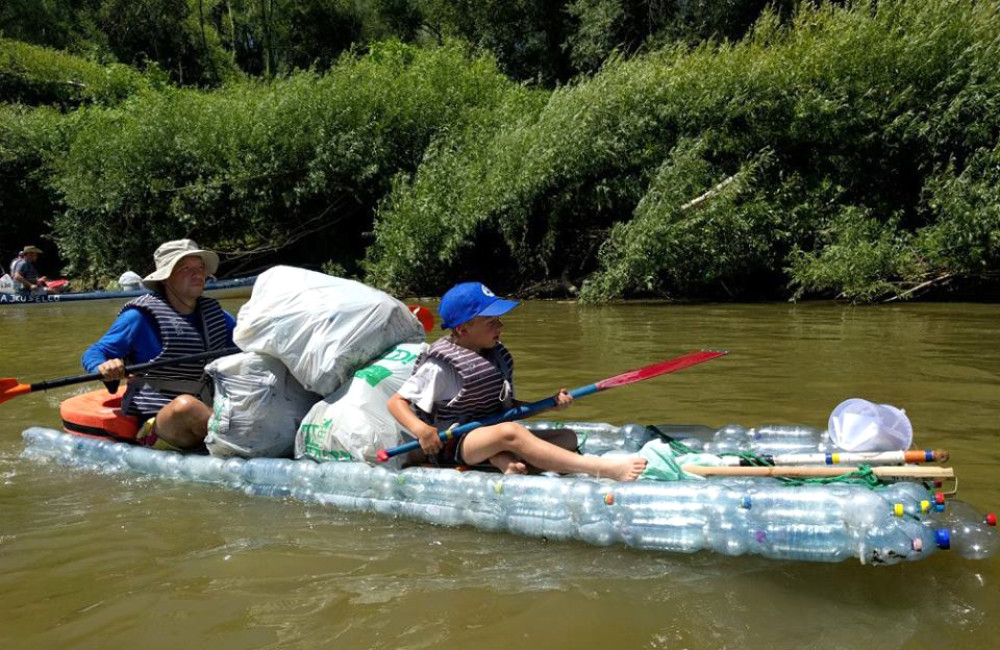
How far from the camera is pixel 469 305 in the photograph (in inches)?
157

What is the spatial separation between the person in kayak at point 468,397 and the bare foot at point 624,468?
22 cm

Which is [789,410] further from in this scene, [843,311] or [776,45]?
[776,45]

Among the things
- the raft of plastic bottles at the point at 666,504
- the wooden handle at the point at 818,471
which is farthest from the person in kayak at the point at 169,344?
the wooden handle at the point at 818,471

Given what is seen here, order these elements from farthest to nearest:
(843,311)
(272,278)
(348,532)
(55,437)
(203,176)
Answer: (203,176), (843,311), (55,437), (272,278), (348,532)

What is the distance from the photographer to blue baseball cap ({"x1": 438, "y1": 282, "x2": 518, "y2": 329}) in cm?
399

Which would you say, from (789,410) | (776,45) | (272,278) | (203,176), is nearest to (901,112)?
(776,45)

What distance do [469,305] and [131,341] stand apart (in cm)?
208

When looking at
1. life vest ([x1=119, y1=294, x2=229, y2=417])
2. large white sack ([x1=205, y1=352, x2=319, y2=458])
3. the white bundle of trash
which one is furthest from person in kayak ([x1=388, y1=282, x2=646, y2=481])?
life vest ([x1=119, y1=294, x2=229, y2=417])

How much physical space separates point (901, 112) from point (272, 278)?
1173 cm

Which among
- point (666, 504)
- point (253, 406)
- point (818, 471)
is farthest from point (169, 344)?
point (818, 471)

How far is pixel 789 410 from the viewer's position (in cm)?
568

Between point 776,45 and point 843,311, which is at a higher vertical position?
point 776,45

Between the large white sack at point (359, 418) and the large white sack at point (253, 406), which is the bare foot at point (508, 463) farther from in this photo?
the large white sack at point (253, 406)

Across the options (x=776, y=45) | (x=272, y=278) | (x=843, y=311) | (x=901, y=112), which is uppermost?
(x=776, y=45)
